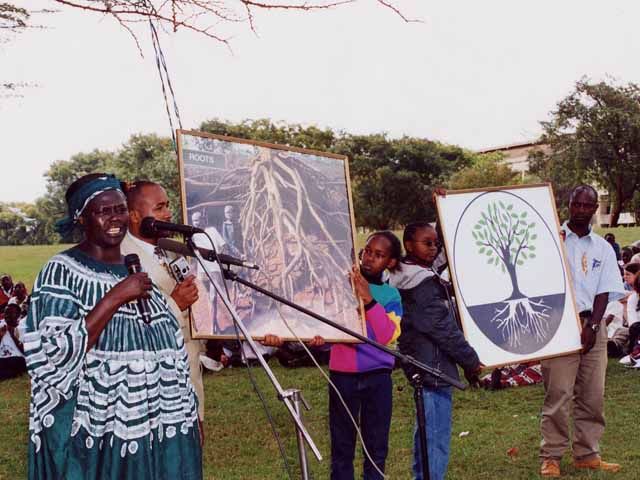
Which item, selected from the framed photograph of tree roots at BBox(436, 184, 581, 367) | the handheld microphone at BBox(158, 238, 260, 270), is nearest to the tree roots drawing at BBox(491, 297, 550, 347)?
the framed photograph of tree roots at BBox(436, 184, 581, 367)

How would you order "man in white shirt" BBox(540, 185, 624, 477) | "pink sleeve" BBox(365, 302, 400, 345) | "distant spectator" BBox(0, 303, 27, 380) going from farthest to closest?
"distant spectator" BBox(0, 303, 27, 380)
"man in white shirt" BBox(540, 185, 624, 477)
"pink sleeve" BBox(365, 302, 400, 345)

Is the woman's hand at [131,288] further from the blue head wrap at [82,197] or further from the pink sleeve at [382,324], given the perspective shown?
the pink sleeve at [382,324]

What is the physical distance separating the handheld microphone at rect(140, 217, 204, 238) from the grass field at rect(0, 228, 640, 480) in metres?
2.69

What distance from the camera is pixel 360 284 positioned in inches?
156

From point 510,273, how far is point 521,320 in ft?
1.05

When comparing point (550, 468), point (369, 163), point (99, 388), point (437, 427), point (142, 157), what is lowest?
point (550, 468)

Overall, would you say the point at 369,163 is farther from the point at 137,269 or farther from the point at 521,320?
the point at 137,269

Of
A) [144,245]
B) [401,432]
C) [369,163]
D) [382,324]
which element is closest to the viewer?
[144,245]

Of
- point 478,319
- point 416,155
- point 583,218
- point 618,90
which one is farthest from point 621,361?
point 416,155

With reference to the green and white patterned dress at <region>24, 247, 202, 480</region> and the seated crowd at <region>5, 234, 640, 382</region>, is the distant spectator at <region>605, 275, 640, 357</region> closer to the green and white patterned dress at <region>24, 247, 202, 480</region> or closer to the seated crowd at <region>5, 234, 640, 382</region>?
the seated crowd at <region>5, 234, 640, 382</region>

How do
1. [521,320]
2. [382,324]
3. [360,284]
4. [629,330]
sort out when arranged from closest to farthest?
1. [360,284]
2. [382,324]
3. [521,320]
4. [629,330]

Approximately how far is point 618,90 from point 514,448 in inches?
1238

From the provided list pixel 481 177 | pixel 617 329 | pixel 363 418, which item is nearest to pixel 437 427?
pixel 363 418

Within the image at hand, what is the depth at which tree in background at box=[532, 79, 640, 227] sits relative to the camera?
3384cm
